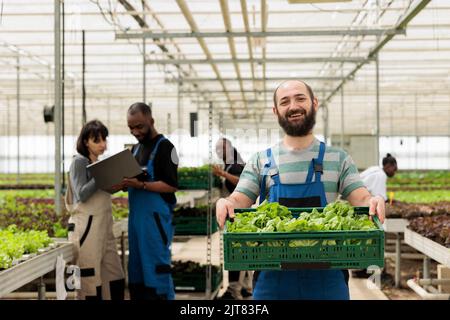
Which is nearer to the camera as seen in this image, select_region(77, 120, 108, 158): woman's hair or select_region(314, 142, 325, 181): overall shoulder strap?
select_region(314, 142, 325, 181): overall shoulder strap

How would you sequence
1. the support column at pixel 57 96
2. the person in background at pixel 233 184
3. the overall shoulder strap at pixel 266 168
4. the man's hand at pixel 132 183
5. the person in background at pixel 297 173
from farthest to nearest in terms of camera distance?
1. the person in background at pixel 233 184
2. the support column at pixel 57 96
3. the man's hand at pixel 132 183
4. the overall shoulder strap at pixel 266 168
5. the person in background at pixel 297 173

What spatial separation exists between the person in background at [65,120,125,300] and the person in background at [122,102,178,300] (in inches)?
6.4

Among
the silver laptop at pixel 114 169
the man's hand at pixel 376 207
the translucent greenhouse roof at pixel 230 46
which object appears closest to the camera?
the man's hand at pixel 376 207

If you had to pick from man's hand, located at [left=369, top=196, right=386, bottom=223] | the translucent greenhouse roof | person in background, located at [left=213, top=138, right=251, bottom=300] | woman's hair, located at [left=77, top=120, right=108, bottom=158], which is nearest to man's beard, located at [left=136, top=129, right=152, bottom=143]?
woman's hair, located at [left=77, top=120, right=108, bottom=158]

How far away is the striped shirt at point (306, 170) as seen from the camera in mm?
2402

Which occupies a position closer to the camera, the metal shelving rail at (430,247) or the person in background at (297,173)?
the person in background at (297,173)

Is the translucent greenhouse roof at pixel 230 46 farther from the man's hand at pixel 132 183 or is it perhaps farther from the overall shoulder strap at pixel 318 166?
the overall shoulder strap at pixel 318 166

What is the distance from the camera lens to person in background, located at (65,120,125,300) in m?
4.05

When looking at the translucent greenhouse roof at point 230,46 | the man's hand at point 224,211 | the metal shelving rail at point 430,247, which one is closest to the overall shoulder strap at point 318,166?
the man's hand at point 224,211

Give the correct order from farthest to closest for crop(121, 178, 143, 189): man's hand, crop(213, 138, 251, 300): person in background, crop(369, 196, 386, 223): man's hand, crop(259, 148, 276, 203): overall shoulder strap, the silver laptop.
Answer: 1. crop(213, 138, 251, 300): person in background
2. crop(121, 178, 143, 189): man's hand
3. the silver laptop
4. crop(259, 148, 276, 203): overall shoulder strap
5. crop(369, 196, 386, 223): man's hand

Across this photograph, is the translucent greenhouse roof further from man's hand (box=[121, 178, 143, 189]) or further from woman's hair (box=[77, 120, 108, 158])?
man's hand (box=[121, 178, 143, 189])

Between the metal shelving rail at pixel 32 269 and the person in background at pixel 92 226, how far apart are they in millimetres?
100

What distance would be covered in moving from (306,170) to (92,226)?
2.10m
